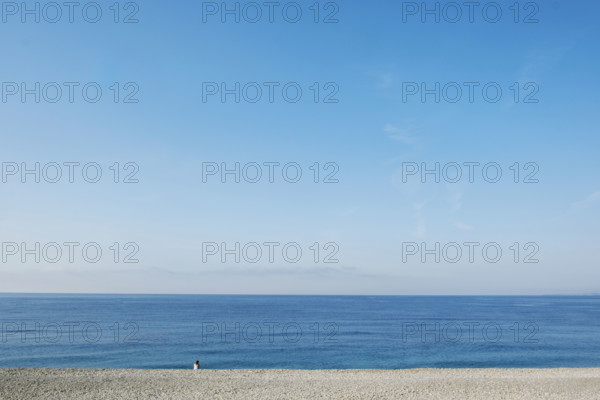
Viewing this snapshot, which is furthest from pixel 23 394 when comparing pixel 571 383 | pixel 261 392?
pixel 571 383

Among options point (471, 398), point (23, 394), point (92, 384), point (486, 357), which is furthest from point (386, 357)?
point (23, 394)

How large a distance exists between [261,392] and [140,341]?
102 ft

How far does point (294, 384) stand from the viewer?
68.5ft

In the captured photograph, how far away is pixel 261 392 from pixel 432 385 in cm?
795

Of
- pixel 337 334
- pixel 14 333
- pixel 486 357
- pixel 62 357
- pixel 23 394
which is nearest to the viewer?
pixel 23 394

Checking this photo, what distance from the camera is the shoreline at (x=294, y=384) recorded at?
1862cm

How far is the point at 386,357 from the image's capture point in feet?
122

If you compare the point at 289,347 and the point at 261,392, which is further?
the point at 289,347

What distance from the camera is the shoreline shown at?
1862 centimetres

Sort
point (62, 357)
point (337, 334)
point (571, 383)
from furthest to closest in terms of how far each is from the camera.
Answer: point (337, 334)
point (62, 357)
point (571, 383)

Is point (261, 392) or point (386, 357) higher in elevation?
point (261, 392)

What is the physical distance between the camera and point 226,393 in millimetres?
18984

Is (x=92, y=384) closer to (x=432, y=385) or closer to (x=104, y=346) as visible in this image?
(x=432, y=385)

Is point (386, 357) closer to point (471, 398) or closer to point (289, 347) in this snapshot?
point (289, 347)
